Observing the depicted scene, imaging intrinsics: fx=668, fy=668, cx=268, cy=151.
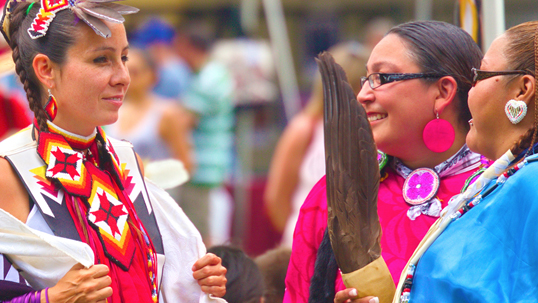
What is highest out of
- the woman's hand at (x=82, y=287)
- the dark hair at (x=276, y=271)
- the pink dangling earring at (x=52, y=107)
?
the pink dangling earring at (x=52, y=107)

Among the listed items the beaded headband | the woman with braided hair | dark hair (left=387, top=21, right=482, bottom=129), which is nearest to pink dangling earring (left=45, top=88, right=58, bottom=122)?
the woman with braided hair

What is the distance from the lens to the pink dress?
1970mm

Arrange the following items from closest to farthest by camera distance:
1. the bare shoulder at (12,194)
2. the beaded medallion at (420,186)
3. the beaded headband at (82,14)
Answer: the bare shoulder at (12,194)
the beaded headband at (82,14)
the beaded medallion at (420,186)

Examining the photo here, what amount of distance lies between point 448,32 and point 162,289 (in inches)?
47.4

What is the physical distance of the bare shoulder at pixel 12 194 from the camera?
5.88 feet

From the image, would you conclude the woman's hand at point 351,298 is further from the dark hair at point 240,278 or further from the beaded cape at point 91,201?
the dark hair at point 240,278

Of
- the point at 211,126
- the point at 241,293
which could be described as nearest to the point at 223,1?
the point at 211,126

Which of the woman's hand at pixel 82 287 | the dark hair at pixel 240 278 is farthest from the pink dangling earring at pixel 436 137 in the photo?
the woman's hand at pixel 82 287

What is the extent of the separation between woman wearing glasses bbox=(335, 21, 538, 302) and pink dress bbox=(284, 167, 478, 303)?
0.17 metres

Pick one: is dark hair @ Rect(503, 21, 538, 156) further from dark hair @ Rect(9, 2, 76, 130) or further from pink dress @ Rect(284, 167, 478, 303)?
dark hair @ Rect(9, 2, 76, 130)

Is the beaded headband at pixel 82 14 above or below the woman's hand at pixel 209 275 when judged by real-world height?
above

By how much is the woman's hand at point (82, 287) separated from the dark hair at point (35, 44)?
456 mm

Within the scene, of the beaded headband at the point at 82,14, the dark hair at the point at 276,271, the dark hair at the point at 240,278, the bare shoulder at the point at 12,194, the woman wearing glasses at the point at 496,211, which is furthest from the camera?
the dark hair at the point at 276,271

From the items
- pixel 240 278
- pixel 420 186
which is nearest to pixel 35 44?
pixel 240 278
